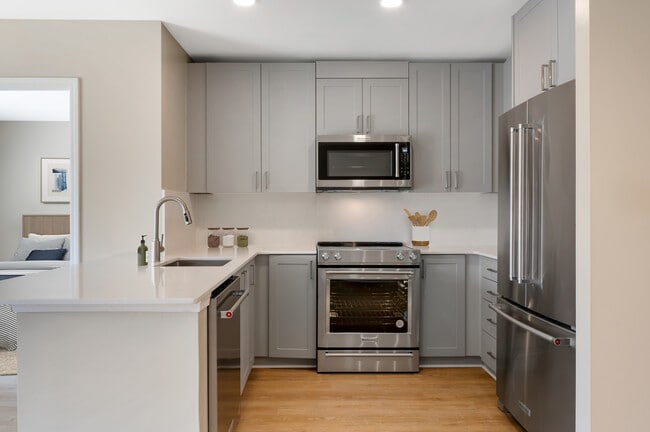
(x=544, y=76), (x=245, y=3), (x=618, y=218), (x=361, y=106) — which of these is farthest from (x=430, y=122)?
(x=618, y=218)

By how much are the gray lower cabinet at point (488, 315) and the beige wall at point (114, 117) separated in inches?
96.2

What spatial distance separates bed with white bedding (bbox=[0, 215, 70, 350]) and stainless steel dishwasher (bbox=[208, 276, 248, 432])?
2503 millimetres

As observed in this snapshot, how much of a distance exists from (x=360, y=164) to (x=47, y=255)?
3.84 metres

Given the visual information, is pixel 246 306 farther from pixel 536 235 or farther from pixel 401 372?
pixel 536 235

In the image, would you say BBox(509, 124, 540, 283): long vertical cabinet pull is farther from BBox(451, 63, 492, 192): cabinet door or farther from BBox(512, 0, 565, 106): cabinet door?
BBox(451, 63, 492, 192): cabinet door

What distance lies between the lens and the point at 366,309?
3.49 meters

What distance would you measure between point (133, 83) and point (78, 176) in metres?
0.73

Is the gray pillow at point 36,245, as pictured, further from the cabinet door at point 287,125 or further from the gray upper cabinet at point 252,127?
the cabinet door at point 287,125

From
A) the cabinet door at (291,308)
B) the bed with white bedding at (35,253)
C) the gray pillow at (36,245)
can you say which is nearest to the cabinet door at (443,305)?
the cabinet door at (291,308)

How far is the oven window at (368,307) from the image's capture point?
11.4 feet

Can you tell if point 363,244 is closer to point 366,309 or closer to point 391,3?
point 366,309

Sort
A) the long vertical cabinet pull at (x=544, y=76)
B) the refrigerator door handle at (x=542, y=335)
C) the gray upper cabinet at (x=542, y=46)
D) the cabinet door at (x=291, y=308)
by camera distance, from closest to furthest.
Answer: the refrigerator door handle at (x=542, y=335), the gray upper cabinet at (x=542, y=46), the long vertical cabinet pull at (x=544, y=76), the cabinet door at (x=291, y=308)

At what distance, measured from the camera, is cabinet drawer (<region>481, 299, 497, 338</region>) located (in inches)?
130

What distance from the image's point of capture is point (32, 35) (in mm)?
3045
